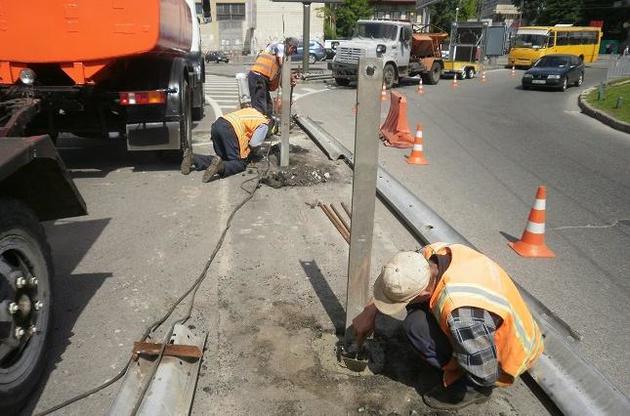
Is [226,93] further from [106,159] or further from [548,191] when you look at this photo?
[548,191]

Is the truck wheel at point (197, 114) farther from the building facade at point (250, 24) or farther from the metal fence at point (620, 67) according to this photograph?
the building facade at point (250, 24)

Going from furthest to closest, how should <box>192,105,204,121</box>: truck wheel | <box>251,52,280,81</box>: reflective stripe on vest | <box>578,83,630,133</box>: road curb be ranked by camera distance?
<box>578,83,630,133</box>: road curb → <box>192,105,204,121</box>: truck wheel → <box>251,52,280,81</box>: reflective stripe on vest

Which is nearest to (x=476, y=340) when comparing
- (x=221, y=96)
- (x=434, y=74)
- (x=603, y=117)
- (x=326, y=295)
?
(x=326, y=295)

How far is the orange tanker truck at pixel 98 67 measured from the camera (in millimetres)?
5957

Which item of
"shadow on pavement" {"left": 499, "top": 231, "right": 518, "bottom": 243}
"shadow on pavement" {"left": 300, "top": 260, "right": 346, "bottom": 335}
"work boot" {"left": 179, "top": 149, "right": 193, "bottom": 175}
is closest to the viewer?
"shadow on pavement" {"left": 300, "top": 260, "right": 346, "bottom": 335}

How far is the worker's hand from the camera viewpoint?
10.3 feet

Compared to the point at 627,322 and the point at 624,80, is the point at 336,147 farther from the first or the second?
the point at 624,80

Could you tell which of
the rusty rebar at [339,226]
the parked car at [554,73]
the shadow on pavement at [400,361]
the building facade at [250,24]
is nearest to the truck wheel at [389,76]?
the parked car at [554,73]

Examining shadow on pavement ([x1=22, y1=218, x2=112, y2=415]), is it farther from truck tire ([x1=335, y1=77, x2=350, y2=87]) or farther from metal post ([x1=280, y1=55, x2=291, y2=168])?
truck tire ([x1=335, y1=77, x2=350, y2=87])

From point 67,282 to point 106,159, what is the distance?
453cm

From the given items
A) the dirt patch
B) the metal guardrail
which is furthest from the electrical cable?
the metal guardrail

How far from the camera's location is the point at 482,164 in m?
8.86

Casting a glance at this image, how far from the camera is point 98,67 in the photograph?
6.14m

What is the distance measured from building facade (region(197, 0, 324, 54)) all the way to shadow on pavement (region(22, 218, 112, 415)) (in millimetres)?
54091
